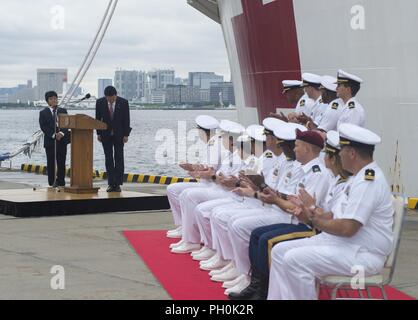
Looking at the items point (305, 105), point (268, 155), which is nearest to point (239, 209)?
point (268, 155)

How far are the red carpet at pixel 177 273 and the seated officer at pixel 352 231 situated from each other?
102cm

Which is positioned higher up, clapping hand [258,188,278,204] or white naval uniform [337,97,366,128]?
white naval uniform [337,97,366,128]

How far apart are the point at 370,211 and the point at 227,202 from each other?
2.78m

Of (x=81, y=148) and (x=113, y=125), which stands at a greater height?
(x=113, y=125)

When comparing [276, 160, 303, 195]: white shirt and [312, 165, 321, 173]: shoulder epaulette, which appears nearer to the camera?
[312, 165, 321, 173]: shoulder epaulette

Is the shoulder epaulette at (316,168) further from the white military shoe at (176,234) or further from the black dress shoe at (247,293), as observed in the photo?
the white military shoe at (176,234)

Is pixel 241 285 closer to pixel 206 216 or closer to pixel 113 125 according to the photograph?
pixel 206 216

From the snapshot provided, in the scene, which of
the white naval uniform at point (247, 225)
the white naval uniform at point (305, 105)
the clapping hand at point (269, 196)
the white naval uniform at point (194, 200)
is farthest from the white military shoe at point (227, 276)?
the white naval uniform at point (305, 105)

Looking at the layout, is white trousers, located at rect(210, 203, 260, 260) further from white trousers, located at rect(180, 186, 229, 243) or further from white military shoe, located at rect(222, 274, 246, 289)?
white trousers, located at rect(180, 186, 229, 243)

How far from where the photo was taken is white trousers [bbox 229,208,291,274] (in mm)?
6547

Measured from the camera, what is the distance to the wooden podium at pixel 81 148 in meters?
11.5

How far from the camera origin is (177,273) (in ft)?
24.2

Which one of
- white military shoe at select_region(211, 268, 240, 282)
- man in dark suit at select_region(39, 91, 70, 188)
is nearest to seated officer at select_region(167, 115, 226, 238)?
white military shoe at select_region(211, 268, 240, 282)
